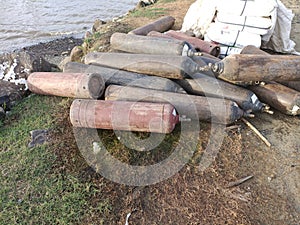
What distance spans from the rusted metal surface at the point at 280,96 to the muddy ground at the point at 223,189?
38cm

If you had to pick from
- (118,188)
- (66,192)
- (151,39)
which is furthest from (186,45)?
(66,192)

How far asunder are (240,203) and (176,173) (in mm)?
725

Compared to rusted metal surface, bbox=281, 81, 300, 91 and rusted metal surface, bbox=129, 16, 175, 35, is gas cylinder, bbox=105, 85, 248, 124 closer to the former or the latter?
rusted metal surface, bbox=281, 81, 300, 91

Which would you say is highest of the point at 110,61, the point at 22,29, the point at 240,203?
the point at 110,61

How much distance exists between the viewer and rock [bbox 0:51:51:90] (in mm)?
4884

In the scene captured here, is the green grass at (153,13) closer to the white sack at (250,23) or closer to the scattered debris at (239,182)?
the white sack at (250,23)

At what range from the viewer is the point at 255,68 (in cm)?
372

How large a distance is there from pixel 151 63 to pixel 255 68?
1.38 meters

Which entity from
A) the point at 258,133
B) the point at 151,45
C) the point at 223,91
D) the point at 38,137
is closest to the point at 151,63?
the point at 151,45

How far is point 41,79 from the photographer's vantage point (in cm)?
436

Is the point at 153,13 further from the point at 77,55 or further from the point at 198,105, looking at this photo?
the point at 198,105

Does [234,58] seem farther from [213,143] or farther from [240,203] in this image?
[240,203]

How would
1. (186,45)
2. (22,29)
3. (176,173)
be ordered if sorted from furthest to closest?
(22,29) < (186,45) < (176,173)

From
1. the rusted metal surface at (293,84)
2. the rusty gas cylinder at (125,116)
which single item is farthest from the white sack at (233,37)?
the rusty gas cylinder at (125,116)
